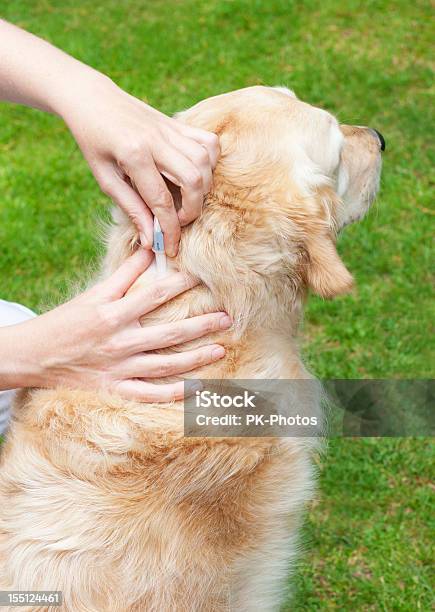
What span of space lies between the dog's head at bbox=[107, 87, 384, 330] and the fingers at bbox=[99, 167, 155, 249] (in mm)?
115

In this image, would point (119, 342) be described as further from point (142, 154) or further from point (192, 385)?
point (142, 154)

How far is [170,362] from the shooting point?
93.7 inches

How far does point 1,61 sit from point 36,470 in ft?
4.39

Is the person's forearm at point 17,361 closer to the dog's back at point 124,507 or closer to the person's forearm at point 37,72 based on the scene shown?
the dog's back at point 124,507

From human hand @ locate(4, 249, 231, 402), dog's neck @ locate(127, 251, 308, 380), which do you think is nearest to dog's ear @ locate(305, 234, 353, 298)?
dog's neck @ locate(127, 251, 308, 380)

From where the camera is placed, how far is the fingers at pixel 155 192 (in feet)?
7.50

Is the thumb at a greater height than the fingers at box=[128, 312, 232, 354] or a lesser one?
greater

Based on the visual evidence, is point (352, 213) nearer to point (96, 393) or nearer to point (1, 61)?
point (96, 393)

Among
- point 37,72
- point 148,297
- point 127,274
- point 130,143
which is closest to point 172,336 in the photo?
point 148,297

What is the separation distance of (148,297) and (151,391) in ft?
0.94

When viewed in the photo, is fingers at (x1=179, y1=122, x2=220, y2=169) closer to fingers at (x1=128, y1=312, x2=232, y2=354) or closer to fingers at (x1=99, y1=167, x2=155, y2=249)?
fingers at (x1=99, y1=167, x2=155, y2=249)

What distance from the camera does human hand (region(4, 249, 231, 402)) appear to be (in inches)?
93.4

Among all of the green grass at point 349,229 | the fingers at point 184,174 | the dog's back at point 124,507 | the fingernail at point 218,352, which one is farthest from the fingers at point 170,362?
the green grass at point 349,229

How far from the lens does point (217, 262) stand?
2352mm
